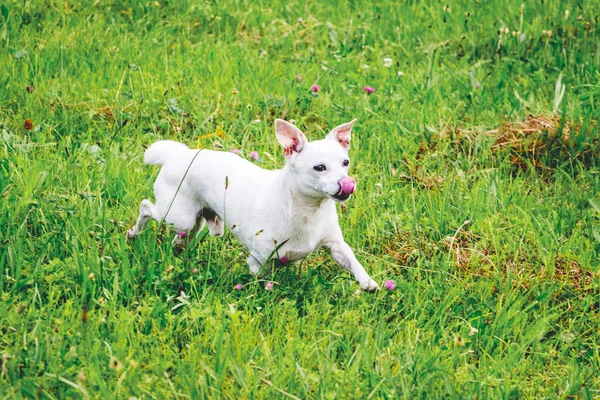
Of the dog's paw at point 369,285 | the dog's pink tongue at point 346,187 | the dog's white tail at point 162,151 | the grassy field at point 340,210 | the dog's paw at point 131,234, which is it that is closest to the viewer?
the grassy field at point 340,210

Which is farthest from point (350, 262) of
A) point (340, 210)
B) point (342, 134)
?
point (340, 210)

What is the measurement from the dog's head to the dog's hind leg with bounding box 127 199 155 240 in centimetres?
89

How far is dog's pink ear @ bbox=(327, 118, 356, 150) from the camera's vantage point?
389 centimetres

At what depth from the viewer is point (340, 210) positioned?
4.65 meters

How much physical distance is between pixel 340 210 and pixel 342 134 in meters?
0.80

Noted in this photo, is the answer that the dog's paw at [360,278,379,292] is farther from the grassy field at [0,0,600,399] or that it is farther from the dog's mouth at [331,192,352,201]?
the dog's mouth at [331,192,352,201]

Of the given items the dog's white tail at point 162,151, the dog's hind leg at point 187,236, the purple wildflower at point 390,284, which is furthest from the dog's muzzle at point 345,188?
the dog's white tail at point 162,151

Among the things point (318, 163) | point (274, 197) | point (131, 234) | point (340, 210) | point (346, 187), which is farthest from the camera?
point (340, 210)

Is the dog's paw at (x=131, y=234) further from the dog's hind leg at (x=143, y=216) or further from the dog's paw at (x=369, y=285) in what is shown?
the dog's paw at (x=369, y=285)

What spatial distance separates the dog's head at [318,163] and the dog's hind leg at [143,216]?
0.89 m

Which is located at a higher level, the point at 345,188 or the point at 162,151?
the point at 345,188

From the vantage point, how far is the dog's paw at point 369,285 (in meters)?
3.70

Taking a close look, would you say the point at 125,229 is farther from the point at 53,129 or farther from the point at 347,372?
the point at 347,372

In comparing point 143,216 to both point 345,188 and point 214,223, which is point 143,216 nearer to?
point 214,223
